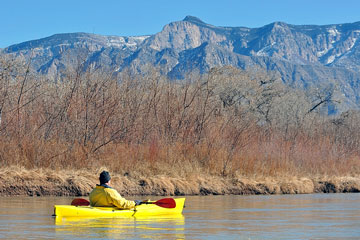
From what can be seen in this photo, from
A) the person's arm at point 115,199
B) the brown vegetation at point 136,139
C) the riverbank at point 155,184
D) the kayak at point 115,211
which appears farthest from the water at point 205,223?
the brown vegetation at point 136,139

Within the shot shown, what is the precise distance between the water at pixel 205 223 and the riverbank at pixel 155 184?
2314 millimetres

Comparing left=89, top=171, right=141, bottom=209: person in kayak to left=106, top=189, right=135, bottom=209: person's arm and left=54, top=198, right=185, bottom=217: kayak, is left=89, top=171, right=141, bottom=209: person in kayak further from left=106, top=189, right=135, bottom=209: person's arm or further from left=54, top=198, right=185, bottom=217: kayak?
left=54, top=198, right=185, bottom=217: kayak

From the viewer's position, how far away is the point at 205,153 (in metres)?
28.9

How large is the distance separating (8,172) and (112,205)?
840 centimetres

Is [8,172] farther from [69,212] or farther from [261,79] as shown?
[261,79]

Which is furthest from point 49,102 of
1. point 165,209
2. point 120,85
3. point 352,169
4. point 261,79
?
point 261,79

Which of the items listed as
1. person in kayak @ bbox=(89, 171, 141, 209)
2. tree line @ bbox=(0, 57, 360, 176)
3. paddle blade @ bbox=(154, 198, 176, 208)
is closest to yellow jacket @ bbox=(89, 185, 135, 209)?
person in kayak @ bbox=(89, 171, 141, 209)

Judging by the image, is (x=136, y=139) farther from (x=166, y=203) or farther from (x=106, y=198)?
(x=106, y=198)

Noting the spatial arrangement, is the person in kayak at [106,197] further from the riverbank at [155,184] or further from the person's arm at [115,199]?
the riverbank at [155,184]

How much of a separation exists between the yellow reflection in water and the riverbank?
766 cm

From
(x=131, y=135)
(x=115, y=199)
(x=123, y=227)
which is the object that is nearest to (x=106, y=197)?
(x=115, y=199)

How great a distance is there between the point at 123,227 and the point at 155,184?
11.1 meters

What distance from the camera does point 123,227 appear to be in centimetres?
1495

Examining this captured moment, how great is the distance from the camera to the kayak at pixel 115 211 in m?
16.0
